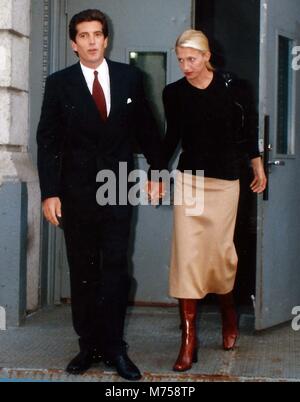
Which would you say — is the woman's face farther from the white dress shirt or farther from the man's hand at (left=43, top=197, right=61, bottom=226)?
the man's hand at (left=43, top=197, right=61, bottom=226)

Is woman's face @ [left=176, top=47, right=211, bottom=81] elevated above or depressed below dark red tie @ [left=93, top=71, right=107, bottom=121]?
above

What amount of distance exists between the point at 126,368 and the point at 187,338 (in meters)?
0.45

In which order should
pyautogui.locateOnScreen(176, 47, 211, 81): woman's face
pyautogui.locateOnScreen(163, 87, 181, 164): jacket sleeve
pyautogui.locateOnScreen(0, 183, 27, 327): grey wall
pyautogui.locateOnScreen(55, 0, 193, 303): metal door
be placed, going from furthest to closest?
pyautogui.locateOnScreen(55, 0, 193, 303): metal door
pyautogui.locateOnScreen(0, 183, 27, 327): grey wall
pyautogui.locateOnScreen(163, 87, 181, 164): jacket sleeve
pyautogui.locateOnScreen(176, 47, 211, 81): woman's face

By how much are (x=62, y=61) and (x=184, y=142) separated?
6.59 feet

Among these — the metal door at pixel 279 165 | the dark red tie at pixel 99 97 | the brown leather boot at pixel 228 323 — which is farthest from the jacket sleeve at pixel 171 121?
the brown leather boot at pixel 228 323

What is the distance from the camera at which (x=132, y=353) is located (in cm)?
514

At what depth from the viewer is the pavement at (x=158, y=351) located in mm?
4652

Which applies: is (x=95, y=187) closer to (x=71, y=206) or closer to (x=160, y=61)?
(x=71, y=206)

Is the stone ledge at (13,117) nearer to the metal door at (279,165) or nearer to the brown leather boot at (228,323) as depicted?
the metal door at (279,165)

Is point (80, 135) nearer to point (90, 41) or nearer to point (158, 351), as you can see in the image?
point (90, 41)

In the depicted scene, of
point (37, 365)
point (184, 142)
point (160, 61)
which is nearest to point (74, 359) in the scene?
point (37, 365)

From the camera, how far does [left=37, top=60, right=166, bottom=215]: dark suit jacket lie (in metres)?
4.57

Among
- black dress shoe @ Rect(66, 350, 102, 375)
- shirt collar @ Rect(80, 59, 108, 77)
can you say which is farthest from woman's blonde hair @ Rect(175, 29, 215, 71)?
black dress shoe @ Rect(66, 350, 102, 375)
